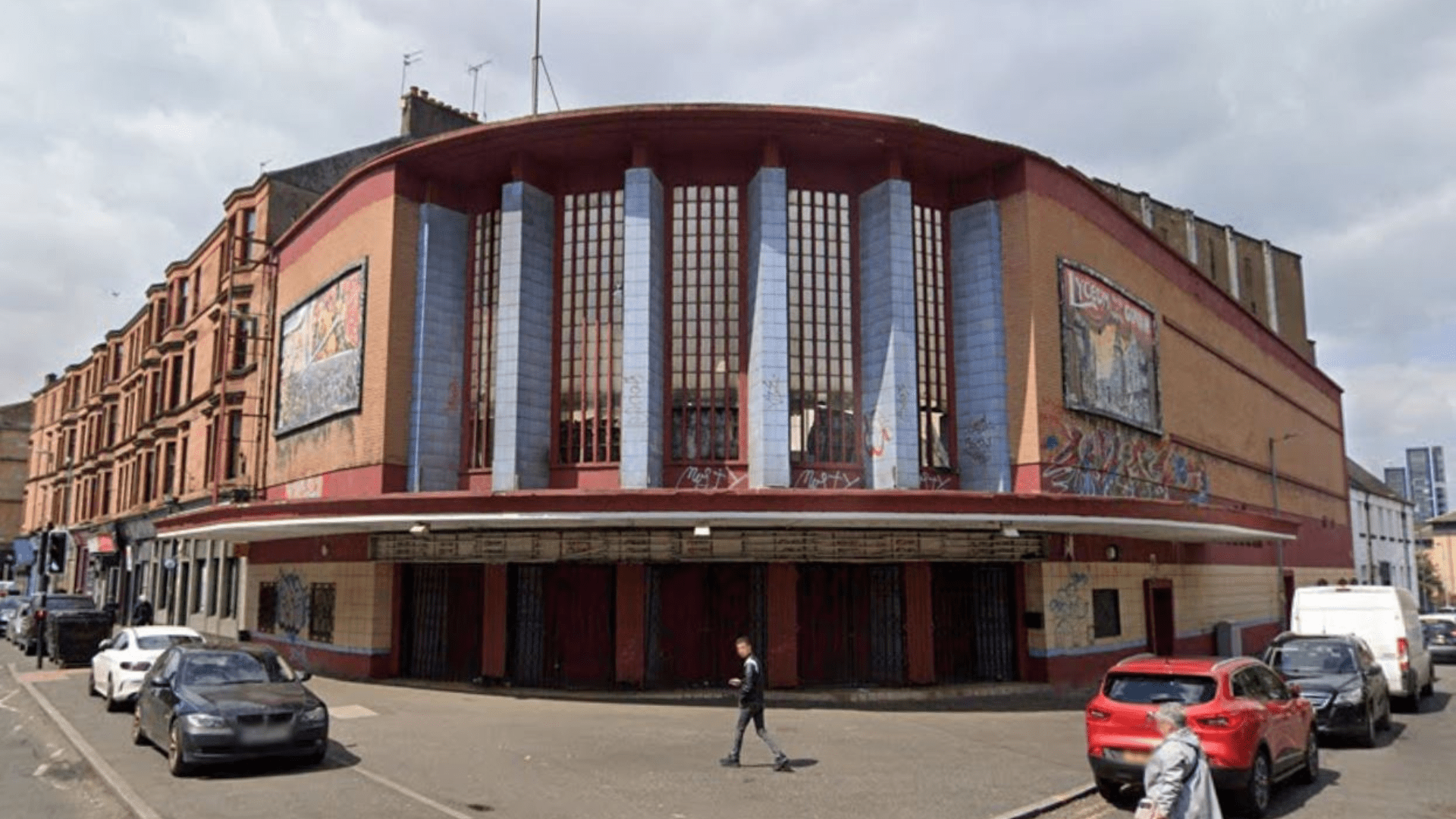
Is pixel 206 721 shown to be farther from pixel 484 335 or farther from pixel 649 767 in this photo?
pixel 484 335

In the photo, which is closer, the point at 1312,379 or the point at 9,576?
the point at 1312,379

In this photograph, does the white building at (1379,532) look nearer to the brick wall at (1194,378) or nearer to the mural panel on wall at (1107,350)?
the brick wall at (1194,378)

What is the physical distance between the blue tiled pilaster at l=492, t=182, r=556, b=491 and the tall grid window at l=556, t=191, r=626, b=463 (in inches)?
13.1

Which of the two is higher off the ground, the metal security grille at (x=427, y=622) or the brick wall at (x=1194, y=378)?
the brick wall at (x=1194, y=378)

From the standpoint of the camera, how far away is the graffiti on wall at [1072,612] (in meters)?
20.2

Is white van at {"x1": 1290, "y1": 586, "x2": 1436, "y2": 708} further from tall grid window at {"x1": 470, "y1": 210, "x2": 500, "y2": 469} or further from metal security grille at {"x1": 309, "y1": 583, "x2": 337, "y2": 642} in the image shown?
metal security grille at {"x1": 309, "y1": 583, "x2": 337, "y2": 642}

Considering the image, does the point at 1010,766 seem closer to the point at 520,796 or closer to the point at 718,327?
the point at 520,796

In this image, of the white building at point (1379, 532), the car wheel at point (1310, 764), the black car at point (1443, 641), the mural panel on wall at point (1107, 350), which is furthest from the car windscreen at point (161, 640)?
the white building at point (1379, 532)

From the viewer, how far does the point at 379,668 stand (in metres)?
20.8

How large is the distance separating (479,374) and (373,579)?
4952 millimetres

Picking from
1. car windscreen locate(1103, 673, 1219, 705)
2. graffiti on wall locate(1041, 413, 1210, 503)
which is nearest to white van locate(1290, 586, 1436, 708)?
graffiti on wall locate(1041, 413, 1210, 503)

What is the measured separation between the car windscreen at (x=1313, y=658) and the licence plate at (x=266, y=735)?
14604mm

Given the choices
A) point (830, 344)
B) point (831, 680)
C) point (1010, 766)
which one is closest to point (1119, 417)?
point (830, 344)

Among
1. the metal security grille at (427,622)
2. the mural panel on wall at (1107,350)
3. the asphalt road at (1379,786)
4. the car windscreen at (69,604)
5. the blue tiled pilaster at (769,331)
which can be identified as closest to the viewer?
the asphalt road at (1379,786)
